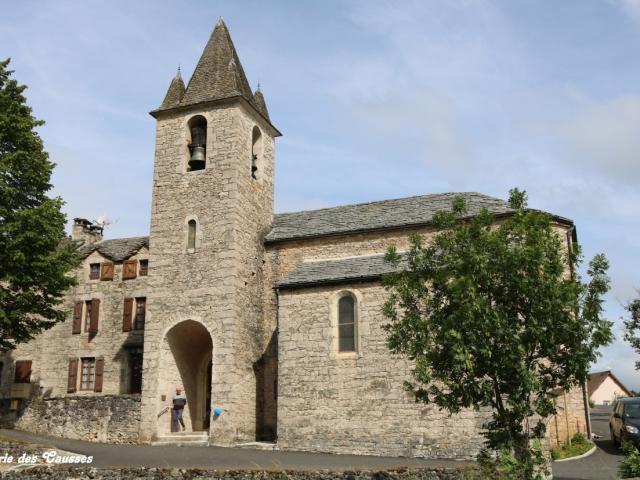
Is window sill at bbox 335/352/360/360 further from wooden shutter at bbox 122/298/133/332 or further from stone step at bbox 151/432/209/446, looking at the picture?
wooden shutter at bbox 122/298/133/332

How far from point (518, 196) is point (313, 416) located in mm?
10166

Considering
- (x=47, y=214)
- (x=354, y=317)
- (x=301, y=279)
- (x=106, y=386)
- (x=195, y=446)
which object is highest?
(x=47, y=214)

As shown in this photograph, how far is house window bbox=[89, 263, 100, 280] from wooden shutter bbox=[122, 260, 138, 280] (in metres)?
1.54

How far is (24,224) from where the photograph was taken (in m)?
20.3

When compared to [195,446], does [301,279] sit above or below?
above

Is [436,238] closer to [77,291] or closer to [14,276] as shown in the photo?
[14,276]

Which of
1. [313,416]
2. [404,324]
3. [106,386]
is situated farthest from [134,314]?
[404,324]

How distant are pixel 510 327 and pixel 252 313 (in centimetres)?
1290

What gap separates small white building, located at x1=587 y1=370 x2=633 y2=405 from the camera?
4847 cm

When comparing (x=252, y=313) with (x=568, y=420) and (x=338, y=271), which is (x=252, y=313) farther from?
(x=568, y=420)

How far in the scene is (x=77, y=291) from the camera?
97.9 feet

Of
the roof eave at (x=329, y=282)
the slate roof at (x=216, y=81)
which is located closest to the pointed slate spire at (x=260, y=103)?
the slate roof at (x=216, y=81)

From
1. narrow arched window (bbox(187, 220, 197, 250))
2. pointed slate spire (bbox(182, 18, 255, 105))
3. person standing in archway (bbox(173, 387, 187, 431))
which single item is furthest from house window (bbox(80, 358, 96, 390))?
pointed slate spire (bbox(182, 18, 255, 105))

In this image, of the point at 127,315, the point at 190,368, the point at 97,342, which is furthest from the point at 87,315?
the point at 190,368
